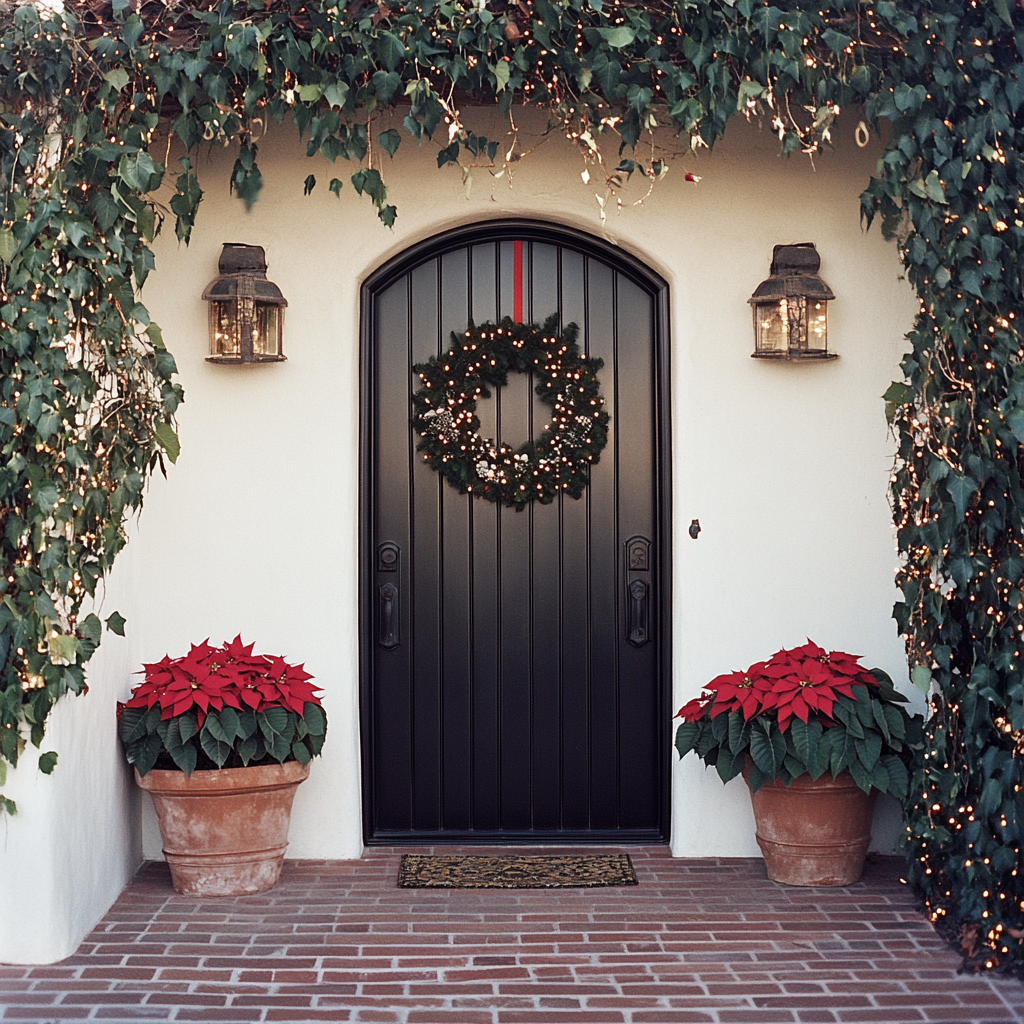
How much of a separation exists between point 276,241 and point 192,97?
0.76 m

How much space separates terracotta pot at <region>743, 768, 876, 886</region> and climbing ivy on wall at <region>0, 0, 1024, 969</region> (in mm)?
289

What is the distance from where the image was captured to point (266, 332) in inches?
156

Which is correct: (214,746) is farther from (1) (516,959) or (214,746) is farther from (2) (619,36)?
(2) (619,36)

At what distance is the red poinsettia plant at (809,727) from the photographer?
349 centimetres

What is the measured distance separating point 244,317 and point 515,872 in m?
2.26

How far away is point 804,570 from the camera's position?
4082 mm

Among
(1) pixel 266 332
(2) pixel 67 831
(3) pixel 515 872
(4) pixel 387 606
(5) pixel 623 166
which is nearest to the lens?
(2) pixel 67 831

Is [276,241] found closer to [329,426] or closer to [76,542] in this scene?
[329,426]

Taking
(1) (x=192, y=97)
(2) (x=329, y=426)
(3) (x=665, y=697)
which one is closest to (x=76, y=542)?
(2) (x=329, y=426)

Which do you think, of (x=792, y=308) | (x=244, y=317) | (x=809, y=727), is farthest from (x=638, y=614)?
(x=244, y=317)

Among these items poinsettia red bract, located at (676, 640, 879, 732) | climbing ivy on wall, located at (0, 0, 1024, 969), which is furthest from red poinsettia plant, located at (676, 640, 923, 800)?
climbing ivy on wall, located at (0, 0, 1024, 969)

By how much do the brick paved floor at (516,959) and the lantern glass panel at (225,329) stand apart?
194 cm

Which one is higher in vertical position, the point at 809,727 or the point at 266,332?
the point at 266,332

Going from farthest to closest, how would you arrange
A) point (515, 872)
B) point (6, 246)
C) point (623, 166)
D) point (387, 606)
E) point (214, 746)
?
point (387, 606)
point (515, 872)
point (214, 746)
point (623, 166)
point (6, 246)
